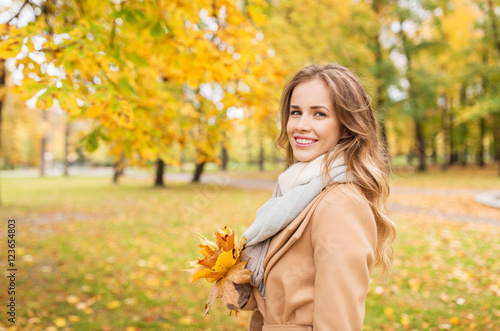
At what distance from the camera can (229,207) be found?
35.1 ft

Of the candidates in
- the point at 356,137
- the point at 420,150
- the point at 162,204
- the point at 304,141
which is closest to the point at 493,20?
the point at 420,150

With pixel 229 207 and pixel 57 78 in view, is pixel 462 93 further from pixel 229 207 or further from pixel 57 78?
pixel 57 78

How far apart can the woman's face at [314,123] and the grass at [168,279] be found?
2.71m

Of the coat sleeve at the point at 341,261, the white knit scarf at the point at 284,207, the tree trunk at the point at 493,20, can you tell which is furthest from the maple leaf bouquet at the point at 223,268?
the tree trunk at the point at 493,20

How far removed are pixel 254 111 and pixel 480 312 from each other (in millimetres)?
3329

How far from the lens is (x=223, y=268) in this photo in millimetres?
1412

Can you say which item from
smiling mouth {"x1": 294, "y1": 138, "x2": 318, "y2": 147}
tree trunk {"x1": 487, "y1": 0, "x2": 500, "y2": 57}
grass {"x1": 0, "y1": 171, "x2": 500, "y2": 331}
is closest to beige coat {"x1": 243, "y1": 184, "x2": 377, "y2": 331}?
smiling mouth {"x1": 294, "y1": 138, "x2": 318, "y2": 147}

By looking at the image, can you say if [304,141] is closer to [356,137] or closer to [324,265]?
[356,137]

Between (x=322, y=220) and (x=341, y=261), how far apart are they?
15 cm

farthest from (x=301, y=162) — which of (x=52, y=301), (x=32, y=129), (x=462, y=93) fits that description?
(x=32, y=129)

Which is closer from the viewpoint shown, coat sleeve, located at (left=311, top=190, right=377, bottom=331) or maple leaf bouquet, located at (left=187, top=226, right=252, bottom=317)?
coat sleeve, located at (left=311, top=190, right=377, bottom=331)

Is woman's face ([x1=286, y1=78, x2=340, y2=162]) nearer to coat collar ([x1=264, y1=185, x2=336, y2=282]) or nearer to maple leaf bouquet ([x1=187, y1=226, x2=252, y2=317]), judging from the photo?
coat collar ([x1=264, y1=185, x2=336, y2=282])

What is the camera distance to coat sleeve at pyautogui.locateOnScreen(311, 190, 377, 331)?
115cm

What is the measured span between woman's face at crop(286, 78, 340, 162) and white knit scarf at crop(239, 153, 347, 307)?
5 cm
